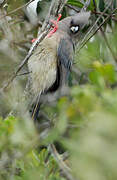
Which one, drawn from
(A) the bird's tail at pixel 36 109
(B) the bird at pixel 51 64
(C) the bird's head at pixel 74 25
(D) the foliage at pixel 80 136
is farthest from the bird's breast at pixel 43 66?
(D) the foliage at pixel 80 136

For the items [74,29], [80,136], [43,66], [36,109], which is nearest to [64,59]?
[43,66]

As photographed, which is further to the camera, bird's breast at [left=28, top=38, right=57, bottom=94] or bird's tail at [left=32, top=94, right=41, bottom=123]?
bird's breast at [left=28, top=38, right=57, bottom=94]

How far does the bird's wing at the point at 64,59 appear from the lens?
3.87 meters

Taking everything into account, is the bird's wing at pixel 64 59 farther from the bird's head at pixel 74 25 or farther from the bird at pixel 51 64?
the bird's head at pixel 74 25

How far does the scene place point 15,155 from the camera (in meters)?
1.63

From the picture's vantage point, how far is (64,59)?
390 centimetres

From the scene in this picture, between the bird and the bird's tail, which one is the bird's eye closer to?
the bird

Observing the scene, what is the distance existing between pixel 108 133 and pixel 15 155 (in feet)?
2.24

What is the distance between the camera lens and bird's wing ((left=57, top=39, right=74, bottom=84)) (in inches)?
152

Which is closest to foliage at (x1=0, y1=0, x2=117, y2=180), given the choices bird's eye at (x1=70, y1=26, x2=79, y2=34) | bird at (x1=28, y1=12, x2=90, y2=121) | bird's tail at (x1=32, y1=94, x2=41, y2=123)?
bird's tail at (x1=32, y1=94, x2=41, y2=123)

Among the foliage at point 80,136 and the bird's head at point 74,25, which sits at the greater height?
the foliage at point 80,136

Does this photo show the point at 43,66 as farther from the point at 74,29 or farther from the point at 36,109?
the point at 74,29

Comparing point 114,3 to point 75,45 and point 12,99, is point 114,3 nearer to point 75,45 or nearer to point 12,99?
point 75,45

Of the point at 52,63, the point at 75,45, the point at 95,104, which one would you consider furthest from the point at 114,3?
the point at 95,104
